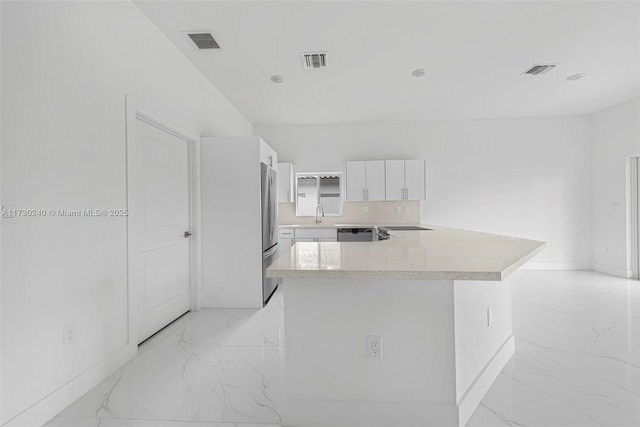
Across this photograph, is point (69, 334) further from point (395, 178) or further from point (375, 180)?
point (395, 178)

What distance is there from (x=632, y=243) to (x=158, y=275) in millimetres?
6476

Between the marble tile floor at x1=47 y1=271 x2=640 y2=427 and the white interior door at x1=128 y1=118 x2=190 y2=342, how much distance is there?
0.25m

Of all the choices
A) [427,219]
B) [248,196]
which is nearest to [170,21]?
[248,196]

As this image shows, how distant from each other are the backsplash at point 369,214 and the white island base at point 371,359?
403cm

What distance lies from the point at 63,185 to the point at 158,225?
3.51 ft

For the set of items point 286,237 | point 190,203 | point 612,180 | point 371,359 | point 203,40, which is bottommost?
point 371,359

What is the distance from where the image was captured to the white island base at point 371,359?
58.9 inches

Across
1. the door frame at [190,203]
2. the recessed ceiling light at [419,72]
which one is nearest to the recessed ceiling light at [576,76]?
the recessed ceiling light at [419,72]

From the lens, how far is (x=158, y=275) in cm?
276

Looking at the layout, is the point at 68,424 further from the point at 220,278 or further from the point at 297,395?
the point at 220,278

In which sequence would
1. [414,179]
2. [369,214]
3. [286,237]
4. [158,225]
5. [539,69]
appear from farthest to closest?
[369,214], [414,179], [286,237], [539,69], [158,225]

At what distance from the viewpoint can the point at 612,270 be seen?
490 centimetres

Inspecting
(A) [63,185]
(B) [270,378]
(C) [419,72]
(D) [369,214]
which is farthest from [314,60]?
(D) [369,214]

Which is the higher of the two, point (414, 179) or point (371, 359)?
point (414, 179)
